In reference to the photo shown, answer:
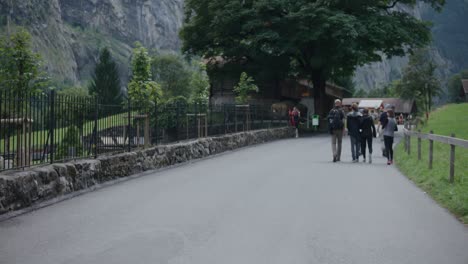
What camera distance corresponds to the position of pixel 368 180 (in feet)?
45.1

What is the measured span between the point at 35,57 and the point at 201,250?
16.2m

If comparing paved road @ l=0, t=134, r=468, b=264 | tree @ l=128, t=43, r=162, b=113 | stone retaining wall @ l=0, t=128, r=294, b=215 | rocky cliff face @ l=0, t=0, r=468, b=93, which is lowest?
paved road @ l=0, t=134, r=468, b=264

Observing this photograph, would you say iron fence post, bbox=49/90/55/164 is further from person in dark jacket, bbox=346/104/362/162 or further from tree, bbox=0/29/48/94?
person in dark jacket, bbox=346/104/362/162

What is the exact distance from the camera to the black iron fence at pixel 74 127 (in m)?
10.4

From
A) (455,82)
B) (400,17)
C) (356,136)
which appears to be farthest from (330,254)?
(455,82)

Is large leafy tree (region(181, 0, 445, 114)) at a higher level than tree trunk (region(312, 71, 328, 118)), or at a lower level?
higher

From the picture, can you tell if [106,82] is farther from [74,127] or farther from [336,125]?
[74,127]

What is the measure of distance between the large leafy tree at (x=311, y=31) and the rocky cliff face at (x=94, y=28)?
108 m

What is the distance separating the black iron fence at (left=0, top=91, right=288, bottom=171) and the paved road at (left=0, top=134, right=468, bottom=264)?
1.31m

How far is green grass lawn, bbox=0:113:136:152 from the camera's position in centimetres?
1116

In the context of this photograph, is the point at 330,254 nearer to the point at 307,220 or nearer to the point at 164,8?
the point at 307,220

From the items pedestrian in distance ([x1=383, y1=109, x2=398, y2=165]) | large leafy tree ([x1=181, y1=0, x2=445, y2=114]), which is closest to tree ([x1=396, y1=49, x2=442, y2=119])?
large leafy tree ([x1=181, y1=0, x2=445, y2=114])

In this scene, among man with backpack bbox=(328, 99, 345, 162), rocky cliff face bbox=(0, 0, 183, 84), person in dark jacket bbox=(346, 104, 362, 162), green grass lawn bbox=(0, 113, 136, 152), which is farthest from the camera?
rocky cliff face bbox=(0, 0, 183, 84)

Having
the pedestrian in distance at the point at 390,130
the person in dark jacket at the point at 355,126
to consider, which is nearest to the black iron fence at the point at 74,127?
the person in dark jacket at the point at 355,126
